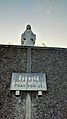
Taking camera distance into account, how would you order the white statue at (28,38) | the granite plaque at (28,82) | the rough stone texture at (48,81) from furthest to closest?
1. the white statue at (28,38)
2. the granite plaque at (28,82)
3. the rough stone texture at (48,81)

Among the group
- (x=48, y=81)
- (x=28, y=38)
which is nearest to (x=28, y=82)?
(x=48, y=81)

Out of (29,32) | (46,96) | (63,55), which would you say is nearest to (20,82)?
(46,96)

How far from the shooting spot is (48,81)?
7.46m

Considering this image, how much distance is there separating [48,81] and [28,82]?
71 cm

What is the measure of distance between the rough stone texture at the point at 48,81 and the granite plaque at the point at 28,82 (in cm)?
16

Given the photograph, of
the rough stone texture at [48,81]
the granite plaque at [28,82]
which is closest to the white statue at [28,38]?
the rough stone texture at [48,81]

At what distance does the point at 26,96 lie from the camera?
700 cm

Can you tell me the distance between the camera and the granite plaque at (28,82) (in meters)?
7.10

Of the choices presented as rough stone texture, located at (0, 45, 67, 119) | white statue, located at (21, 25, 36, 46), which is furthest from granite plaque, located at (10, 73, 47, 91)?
white statue, located at (21, 25, 36, 46)

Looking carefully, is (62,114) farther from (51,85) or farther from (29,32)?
(29,32)

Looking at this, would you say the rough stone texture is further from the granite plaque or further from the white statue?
the white statue

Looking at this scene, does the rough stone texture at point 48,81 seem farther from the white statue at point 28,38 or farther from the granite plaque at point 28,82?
the white statue at point 28,38

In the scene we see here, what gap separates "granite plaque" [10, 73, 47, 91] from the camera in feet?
23.3

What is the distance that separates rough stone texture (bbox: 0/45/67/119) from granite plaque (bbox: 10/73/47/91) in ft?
0.54
